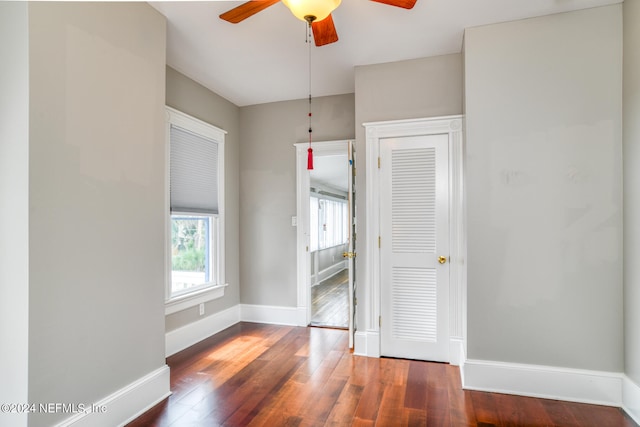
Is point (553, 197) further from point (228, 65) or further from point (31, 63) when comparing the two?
point (31, 63)

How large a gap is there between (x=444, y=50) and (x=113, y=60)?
8.58 ft

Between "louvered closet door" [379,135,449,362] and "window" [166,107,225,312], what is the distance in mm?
1948

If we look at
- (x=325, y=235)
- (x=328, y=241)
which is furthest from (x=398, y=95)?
(x=328, y=241)

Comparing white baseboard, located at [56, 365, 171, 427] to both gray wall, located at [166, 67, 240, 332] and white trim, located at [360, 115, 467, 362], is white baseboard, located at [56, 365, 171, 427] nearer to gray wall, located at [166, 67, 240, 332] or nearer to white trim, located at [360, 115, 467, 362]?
gray wall, located at [166, 67, 240, 332]

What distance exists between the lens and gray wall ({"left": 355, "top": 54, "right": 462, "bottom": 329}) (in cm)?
322

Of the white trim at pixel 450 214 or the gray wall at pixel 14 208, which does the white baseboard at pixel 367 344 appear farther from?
the gray wall at pixel 14 208

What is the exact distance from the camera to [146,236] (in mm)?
2479

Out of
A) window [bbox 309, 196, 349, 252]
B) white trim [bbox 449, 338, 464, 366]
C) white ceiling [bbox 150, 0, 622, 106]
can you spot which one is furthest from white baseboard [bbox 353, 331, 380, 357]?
window [bbox 309, 196, 349, 252]

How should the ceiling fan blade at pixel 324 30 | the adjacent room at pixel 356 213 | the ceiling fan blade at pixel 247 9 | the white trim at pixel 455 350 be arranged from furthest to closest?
the white trim at pixel 455 350
the ceiling fan blade at pixel 324 30
the ceiling fan blade at pixel 247 9
the adjacent room at pixel 356 213

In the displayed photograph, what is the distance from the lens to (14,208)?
1.76 m

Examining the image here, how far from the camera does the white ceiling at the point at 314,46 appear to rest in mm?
2525

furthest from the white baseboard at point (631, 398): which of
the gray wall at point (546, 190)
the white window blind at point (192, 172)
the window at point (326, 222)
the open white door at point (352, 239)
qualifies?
the window at point (326, 222)

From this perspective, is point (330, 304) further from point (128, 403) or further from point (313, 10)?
point (313, 10)

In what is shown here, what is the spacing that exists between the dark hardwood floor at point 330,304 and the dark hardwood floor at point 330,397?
1.03 meters
